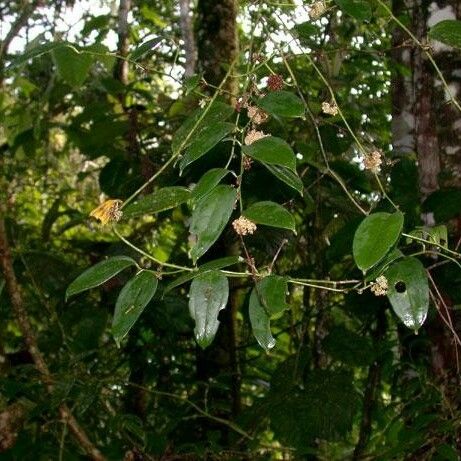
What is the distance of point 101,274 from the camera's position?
655mm

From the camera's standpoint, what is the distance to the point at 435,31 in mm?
758

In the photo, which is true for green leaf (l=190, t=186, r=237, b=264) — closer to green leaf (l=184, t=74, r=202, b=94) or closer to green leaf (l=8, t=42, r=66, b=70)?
green leaf (l=184, t=74, r=202, b=94)

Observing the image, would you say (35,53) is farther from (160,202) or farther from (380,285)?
(380,285)

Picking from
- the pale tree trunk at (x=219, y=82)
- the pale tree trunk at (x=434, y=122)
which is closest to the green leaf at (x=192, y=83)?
the pale tree trunk at (x=434, y=122)

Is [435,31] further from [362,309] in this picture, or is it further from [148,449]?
[148,449]

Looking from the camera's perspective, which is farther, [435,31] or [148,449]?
[148,449]

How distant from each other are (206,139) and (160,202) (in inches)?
2.7

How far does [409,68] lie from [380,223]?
3.32 feet

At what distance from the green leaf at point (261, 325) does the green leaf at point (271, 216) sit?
0.28 ft

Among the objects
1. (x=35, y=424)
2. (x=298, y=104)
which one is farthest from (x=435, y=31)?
(x=35, y=424)

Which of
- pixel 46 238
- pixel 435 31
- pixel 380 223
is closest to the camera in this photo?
pixel 380 223

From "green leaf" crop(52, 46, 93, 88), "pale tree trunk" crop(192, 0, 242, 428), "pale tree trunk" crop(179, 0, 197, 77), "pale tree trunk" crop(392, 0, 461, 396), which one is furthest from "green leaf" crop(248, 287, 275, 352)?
"pale tree trunk" crop(192, 0, 242, 428)

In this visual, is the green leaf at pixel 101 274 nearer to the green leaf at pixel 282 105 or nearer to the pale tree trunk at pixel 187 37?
the green leaf at pixel 282 105

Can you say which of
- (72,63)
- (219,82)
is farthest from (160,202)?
(219,82)
